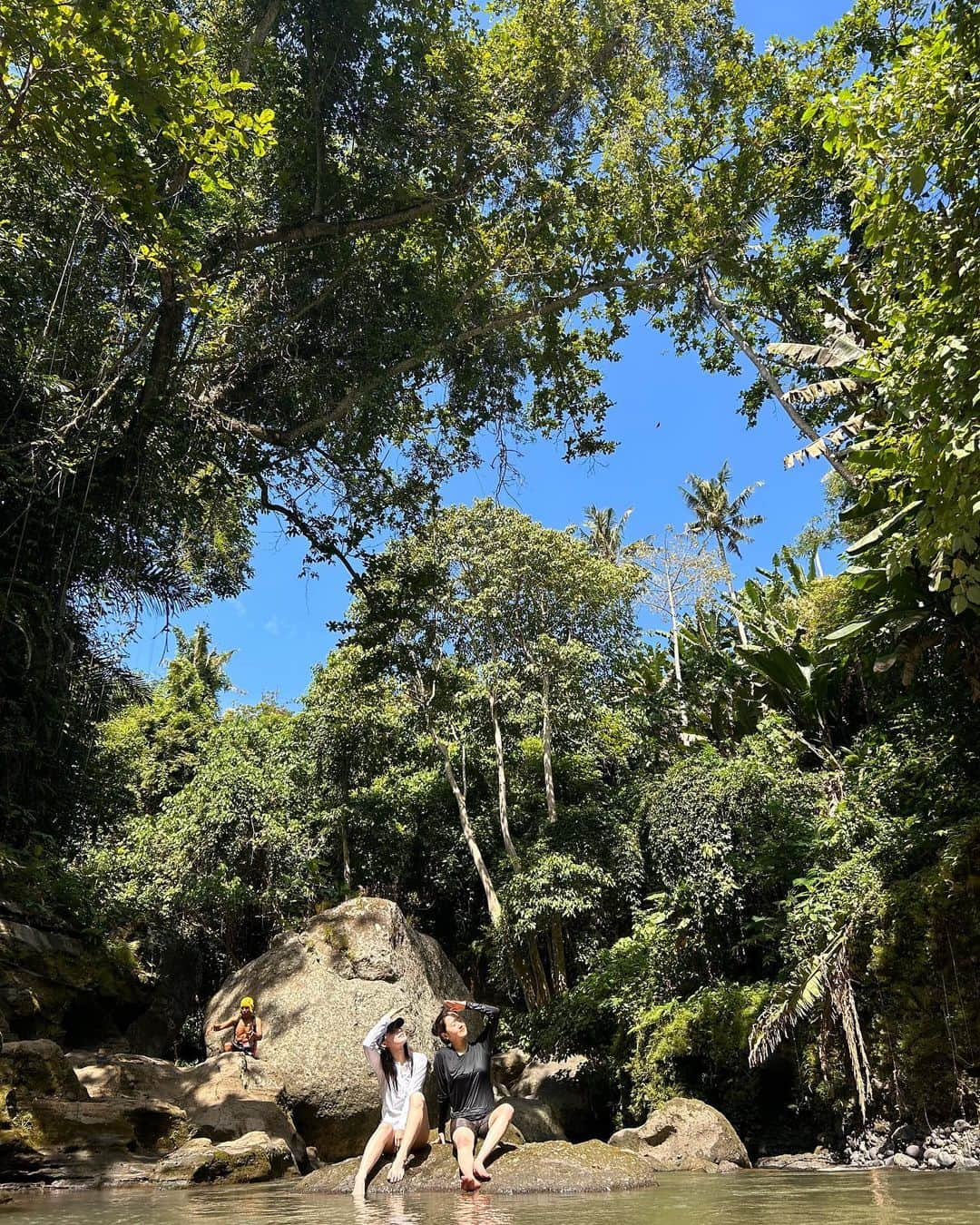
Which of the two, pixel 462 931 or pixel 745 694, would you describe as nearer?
pixel 745 694

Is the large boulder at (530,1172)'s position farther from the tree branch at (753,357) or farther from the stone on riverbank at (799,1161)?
the tree branch at (753,357)

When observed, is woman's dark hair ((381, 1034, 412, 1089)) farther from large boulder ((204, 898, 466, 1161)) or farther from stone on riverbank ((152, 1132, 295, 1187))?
large boulder ((204, 898, 466, 1161))

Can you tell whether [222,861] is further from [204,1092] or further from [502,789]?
[204,1092]

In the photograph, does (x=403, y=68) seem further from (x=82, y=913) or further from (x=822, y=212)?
(x=82, y=913)

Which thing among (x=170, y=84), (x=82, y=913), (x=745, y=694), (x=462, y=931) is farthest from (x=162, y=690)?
(x=170, y=84)

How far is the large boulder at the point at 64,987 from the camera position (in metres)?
8.92

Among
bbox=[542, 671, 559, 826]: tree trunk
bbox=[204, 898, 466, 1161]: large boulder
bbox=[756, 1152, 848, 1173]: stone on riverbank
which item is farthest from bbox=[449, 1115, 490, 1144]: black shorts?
bbox=[542, 671, 559, 826]: tree trunk

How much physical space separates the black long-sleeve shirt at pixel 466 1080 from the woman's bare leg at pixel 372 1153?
1.28 ft

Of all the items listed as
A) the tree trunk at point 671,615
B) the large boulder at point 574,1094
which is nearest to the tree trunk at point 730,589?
the tree trunk at point 671,615

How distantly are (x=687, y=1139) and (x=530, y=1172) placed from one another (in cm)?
484

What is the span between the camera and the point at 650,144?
1079cm

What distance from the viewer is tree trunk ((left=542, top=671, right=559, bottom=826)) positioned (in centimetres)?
1906

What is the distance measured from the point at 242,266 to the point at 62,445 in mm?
2892

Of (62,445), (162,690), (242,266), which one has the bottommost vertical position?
(62,445)
